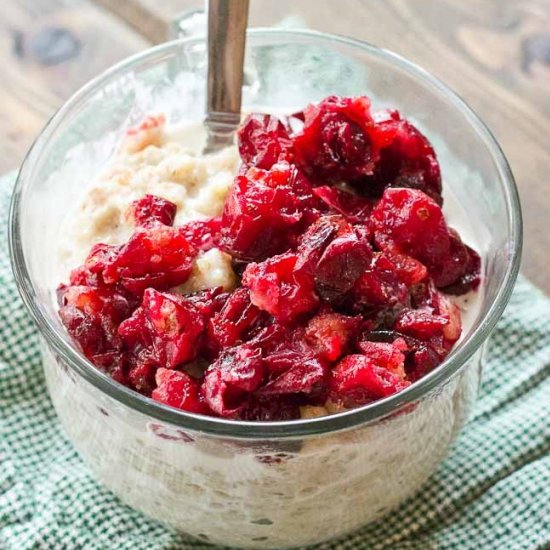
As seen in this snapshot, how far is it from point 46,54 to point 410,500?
167cm

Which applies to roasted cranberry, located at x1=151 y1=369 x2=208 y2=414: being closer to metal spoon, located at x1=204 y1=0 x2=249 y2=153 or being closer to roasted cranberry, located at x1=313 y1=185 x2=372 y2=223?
roasted cranberry, located at x1=313 y1=185 x2=372 y2=223

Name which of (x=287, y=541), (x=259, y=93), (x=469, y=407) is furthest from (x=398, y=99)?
(x=287, y=541)

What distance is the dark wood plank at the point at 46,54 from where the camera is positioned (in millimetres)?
2795

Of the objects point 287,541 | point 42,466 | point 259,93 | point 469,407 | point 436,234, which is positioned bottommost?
point 42,466

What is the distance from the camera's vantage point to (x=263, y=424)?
1532 mm

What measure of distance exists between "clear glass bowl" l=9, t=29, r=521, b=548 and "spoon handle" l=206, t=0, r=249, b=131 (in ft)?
0.68

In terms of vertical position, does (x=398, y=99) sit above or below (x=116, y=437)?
above

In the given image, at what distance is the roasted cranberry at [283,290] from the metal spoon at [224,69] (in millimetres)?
542

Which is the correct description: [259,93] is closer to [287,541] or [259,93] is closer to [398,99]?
[398,99]

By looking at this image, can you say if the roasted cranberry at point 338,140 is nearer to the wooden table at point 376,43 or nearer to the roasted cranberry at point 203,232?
the roasted cranberry at point 203,232

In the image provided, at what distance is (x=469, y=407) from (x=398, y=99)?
2.39 feet

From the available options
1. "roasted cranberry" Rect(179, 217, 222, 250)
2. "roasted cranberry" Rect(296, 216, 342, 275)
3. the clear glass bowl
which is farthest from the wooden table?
"roasted cranberry" Rect(296, 216, 342, 275)

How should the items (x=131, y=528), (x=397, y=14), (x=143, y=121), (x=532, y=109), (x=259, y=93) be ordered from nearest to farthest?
(x=131, y=528) < (x=143, y=121) < (x=259, y=93) < (x=532, y=109) < (x=397, y=14)

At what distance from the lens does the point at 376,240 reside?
71.2 inches
